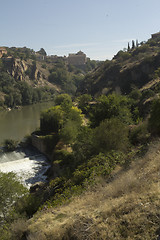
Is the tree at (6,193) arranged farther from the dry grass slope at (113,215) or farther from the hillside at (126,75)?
the hillside at (126,75)

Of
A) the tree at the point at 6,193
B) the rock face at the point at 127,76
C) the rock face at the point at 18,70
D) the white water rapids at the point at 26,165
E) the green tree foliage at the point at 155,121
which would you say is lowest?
the white water rapids at the point at 26,165

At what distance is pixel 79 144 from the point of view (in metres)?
17.7

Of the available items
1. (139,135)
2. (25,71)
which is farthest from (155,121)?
(25,71)

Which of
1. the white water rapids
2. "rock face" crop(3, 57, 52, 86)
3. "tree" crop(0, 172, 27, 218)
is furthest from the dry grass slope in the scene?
"rock face" crop(3, 57, 52, 86)

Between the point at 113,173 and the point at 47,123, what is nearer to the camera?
the point at 113,173

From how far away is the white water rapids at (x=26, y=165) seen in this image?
22259 mm

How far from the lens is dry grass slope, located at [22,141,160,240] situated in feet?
15.7

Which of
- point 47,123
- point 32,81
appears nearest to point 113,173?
point 47,123

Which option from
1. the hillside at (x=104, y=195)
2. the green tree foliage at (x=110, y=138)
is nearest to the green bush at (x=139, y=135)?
the hillside at (x=104, y=195)

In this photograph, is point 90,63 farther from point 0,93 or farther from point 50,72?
point 0,93

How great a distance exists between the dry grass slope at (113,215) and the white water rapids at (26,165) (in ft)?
47.7

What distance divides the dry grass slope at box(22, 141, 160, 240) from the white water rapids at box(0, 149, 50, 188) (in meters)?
14.5

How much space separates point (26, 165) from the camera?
2553cm

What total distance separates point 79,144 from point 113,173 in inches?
319
